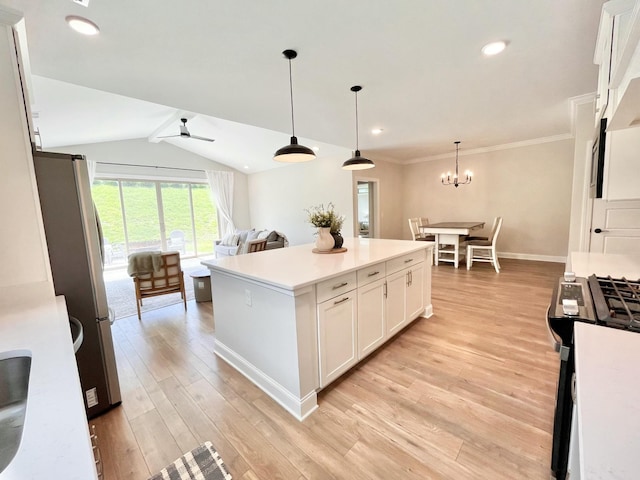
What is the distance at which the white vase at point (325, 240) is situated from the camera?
8.40ft

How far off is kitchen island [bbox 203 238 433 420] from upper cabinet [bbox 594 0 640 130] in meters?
1.48

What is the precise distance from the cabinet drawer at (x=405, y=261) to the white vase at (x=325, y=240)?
0.57m

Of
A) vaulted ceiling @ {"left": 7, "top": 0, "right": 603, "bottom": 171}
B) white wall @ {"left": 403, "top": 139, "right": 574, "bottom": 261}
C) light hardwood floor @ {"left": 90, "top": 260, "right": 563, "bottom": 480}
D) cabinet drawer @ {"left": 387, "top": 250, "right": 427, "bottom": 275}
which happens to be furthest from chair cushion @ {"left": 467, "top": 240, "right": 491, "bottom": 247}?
cabinet drawer @ {"left": 387, "top": 250, "right": 427, "bottom": 275}

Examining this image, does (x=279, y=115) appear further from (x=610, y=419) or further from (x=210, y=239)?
(x=210, y=239)

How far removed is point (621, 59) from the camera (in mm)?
935

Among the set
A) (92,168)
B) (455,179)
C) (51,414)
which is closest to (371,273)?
(51,414)

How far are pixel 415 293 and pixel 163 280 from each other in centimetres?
318

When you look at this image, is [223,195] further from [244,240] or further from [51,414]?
[51,414]

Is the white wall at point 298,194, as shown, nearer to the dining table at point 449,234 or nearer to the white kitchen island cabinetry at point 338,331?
the dining table at point 449,234

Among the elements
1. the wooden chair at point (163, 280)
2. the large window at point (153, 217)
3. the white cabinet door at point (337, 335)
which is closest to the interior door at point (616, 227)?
the white cabinet door at point (337, 335)

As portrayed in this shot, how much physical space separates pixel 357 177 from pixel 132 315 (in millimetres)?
4836

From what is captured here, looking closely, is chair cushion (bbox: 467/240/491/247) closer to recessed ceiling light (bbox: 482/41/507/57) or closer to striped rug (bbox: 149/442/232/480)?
recessed ceiling light (bbox: 482/41/507/57)

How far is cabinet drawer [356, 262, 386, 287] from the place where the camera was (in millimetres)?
2062

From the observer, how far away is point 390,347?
2.48 meters
